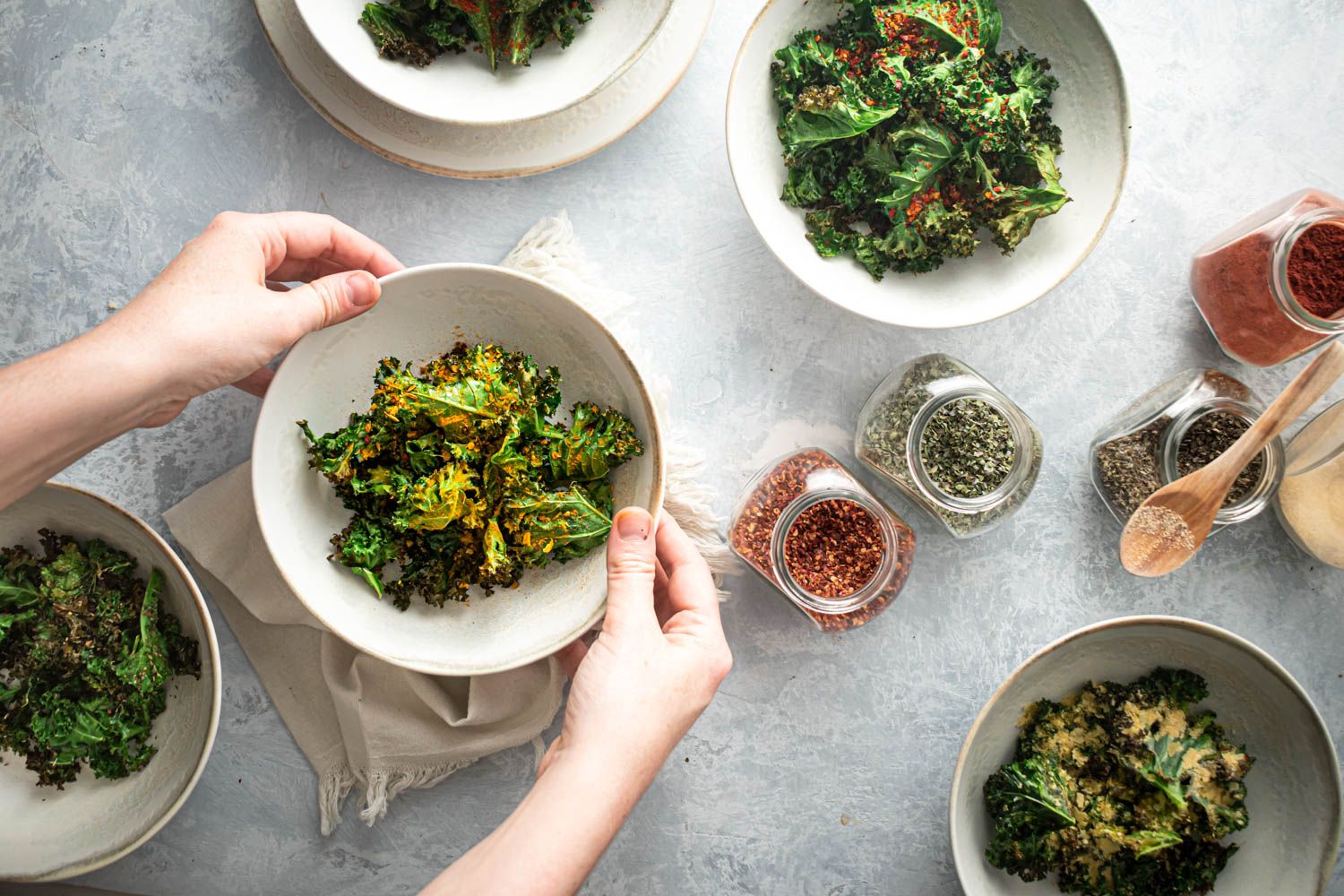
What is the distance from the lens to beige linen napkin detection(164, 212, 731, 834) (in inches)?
65.2

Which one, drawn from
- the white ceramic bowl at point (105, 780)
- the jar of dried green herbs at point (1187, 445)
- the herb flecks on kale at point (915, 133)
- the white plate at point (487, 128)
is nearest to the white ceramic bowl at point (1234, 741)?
the jar of dried green herbs at point (1187, 445)

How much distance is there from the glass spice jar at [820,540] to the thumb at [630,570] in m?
0.27

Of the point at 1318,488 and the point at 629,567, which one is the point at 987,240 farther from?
the point at 629,567

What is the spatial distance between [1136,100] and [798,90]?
714mm

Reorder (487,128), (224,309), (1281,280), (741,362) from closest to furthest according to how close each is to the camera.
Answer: (224,309), (1281,280), (487,128), (741,362)

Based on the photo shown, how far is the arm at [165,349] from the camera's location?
133 cm

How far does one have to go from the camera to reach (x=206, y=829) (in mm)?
1735

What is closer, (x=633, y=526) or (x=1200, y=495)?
(x=633, y=526)

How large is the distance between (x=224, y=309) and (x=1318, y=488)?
6.47ft

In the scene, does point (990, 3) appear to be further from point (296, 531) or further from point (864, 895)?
point (864, 895)

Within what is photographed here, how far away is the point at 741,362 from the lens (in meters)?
1.74

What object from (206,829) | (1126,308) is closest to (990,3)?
(1126,308)

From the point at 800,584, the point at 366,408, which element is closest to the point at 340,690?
the point at 366,408

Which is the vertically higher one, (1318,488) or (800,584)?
(1318,488)
